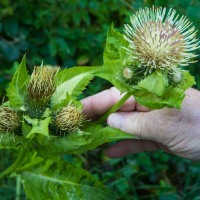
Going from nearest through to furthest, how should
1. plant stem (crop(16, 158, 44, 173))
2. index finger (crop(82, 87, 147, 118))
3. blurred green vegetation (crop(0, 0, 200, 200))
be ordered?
1. plant stem (crop(16, 158, 44, 173))
2. index finger (crop(82, 87, 147, 118))
3. blurred green vegetation (crop(0, 0, 200, 200))

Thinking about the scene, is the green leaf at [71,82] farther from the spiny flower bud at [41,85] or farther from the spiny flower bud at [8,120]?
the spiny flower bud at [8,120]

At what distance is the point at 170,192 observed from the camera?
3.30 m

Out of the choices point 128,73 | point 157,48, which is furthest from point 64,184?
point 157,48

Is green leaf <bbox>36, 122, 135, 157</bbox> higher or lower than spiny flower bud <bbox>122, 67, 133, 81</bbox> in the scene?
lower

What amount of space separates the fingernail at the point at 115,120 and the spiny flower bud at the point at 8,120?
0.47m

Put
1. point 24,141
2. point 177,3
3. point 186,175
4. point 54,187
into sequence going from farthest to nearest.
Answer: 1. point 186,175
2. point 177,3
3. point 54,187
4. point 24,141

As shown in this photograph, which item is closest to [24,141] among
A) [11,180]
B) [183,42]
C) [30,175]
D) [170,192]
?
[30,175]

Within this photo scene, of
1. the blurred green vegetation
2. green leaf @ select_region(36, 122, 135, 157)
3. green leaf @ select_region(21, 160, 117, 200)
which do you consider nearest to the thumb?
green leaf @ select_region(36, 122, 135, 157)

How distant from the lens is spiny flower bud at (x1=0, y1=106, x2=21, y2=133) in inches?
73.8

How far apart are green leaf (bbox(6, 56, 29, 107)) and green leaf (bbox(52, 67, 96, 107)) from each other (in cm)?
14

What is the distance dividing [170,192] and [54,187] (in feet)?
4.37

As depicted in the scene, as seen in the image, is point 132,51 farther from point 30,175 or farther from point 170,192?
point 170,192

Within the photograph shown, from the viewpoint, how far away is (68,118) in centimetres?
186

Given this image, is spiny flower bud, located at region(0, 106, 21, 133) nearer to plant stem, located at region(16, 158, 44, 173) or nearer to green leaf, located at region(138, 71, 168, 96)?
plant stem, located at region(16, 158, 44, 173)
